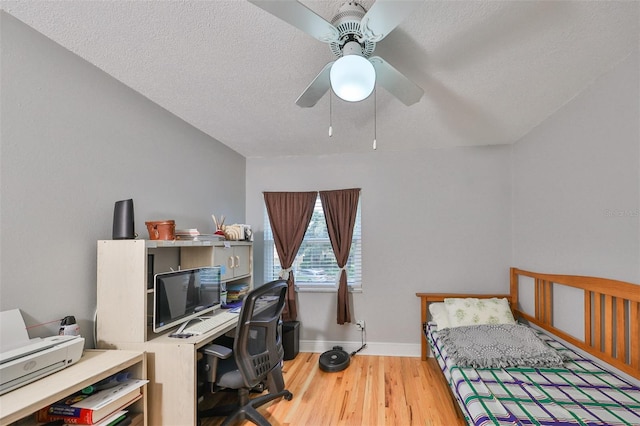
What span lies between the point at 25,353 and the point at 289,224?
8.62ft

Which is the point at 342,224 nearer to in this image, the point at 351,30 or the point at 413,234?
the point at 413,234

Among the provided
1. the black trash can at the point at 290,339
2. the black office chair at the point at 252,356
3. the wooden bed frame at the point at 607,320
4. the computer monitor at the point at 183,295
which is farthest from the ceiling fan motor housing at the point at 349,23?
the black trash can at the point at 290,339

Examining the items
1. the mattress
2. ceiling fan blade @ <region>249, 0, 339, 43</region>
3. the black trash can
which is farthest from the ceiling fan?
the black trash can

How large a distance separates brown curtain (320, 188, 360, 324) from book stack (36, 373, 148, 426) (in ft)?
7.42

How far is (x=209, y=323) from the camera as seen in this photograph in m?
2.23

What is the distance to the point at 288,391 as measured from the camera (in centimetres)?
259

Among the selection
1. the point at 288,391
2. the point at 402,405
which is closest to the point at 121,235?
the point at 288,391

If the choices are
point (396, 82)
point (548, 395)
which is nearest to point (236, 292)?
point (396, 82)

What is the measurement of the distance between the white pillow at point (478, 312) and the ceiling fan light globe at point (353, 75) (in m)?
2.46

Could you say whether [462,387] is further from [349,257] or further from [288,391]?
[349,257]

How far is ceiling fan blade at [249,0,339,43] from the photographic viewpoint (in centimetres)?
110

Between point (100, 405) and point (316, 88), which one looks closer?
point (100, 405)

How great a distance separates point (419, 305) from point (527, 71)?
99.7 inches

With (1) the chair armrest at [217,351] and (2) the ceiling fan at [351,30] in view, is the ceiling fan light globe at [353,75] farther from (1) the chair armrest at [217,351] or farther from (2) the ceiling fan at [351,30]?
(1) the chair armrest at [217,351]
